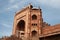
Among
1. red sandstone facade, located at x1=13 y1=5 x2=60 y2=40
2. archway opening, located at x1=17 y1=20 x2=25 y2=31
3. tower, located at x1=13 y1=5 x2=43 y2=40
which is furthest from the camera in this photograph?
archway opening, located at x1=17 y1=20 x2=25 y2=31

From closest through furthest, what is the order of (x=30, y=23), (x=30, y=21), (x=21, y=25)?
(x=30, y=23)
(x=30, y=21)
(x=21, y=25)

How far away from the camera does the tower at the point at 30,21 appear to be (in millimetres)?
40438

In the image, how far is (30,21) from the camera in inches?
1623

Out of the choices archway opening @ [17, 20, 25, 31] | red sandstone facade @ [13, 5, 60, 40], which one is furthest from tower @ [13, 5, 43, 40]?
archway opening @ [17, 20, 25, 31]

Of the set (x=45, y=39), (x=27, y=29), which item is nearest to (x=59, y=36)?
(x=45, y=39)

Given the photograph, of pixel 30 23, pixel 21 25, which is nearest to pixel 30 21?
pixel 30 23

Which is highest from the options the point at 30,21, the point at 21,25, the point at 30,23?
the point at 30,21

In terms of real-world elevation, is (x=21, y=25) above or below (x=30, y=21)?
below

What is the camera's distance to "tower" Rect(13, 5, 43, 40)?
4044cm

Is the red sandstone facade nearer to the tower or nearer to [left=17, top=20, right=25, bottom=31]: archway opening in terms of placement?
the tower

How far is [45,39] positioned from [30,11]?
2686 centimetres

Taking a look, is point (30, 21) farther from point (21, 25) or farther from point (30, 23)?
point (21, 25)

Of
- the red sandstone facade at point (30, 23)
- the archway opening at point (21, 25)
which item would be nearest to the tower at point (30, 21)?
the red sandstone facade at point (30, 23)

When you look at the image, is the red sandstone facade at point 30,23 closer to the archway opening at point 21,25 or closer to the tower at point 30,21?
the tower at point 30,21
